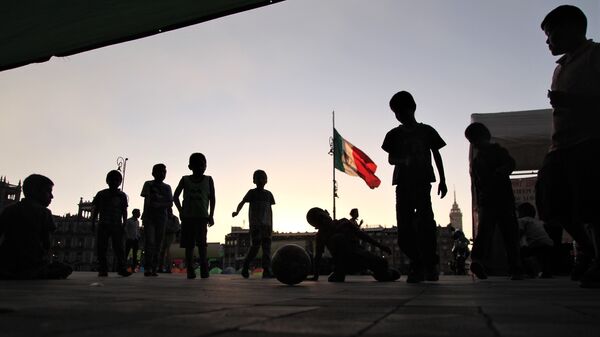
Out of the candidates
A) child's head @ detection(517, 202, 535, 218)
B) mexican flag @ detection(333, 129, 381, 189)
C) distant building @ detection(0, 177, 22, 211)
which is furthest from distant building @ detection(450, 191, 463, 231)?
child's head @ detection(517, 202, 535, 218)

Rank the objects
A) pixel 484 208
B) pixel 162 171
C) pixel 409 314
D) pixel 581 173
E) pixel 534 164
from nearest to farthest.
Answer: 1. pixel 409 314
2. pixel 581 173
3. pixel 484 208
4. pixel 162 171
5. pixel 534 164

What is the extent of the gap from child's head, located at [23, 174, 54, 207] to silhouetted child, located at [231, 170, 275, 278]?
129 inches

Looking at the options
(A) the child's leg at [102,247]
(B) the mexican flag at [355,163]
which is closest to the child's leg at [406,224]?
(A) the child's leg at [102,247]

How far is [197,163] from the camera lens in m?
7.75

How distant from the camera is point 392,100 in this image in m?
5.73

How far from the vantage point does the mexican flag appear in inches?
747

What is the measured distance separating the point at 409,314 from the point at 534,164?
35.1 ft

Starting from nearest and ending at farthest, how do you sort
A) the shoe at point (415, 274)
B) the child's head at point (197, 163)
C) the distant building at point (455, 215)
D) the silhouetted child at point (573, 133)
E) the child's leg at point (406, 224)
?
the silhouetted child at point (573, 133), the shoe at point (415, 274), the child's leg at point (406, 224), the child's head at point (197, 163), the distant building at point (455, 215)

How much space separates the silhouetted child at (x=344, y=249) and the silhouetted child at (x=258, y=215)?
2223mm

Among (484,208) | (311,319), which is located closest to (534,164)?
(484,208)

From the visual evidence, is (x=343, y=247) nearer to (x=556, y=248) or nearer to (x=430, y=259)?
(x=430, y=259)

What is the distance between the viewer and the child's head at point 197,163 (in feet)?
25.4

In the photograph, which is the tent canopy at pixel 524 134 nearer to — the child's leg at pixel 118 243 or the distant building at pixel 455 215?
the child's leg at pixel 118 243

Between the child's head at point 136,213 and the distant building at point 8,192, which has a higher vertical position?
the distant building at point 8,192
